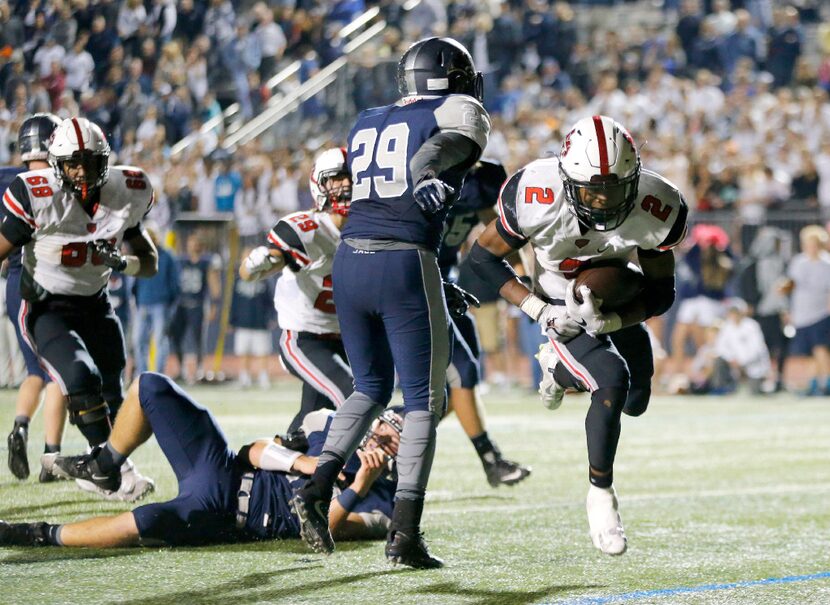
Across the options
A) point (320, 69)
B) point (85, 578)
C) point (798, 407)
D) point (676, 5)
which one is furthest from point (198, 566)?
point (676, 5)

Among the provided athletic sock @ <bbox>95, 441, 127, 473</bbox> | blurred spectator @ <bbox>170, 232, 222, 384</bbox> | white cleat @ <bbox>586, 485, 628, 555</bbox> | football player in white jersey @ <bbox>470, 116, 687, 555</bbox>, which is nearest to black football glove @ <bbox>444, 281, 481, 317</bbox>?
football player in white jersey @ <bbox>470, 116, 687, 555</bbox>

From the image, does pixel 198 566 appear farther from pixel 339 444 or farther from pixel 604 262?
pixel 604 262

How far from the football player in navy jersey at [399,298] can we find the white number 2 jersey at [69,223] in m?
1.73

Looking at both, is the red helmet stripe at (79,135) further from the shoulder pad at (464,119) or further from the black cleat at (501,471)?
the black cleat at (501,471)

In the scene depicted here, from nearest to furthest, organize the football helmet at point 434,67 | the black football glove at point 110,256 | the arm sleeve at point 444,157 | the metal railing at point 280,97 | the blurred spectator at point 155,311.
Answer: the arm sleeve at point 444,157 → the football helmet at point 434,67 → the black football glove at point 110,256 → the metal railing at point 280,97 → the blurred spectator at point 155,311

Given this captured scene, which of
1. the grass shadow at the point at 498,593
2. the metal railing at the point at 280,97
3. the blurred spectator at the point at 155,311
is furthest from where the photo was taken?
the blurred spectator at the point at 155,311

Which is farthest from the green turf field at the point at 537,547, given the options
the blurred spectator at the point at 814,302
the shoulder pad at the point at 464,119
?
the blurred spectator at the point at 814,302

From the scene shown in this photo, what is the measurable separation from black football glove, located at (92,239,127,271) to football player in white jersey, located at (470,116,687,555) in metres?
1.67

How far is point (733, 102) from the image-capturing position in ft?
47.6

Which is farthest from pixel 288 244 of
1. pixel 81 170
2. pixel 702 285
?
pixel 702 285

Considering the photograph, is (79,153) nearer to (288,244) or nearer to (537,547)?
(288,244)

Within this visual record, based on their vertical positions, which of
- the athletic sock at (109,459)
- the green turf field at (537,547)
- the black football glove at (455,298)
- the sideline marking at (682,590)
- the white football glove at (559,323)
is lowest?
the green turf field at (537,547)

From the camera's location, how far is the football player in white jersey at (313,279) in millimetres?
5520

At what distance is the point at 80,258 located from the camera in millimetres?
5742
